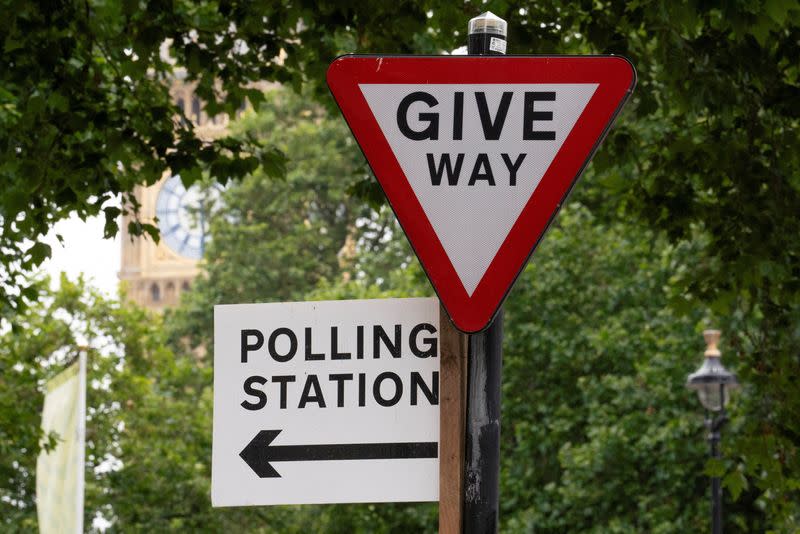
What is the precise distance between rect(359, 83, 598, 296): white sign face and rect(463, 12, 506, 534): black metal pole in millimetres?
160

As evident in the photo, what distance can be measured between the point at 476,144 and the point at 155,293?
10697 cm

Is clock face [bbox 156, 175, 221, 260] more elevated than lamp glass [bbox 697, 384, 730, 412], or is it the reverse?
clock face [bbox 156, 175, 221, 260]

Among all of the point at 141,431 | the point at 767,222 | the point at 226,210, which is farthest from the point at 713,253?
the point at 226,210

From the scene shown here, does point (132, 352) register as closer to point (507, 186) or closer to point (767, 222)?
point (767, 222)

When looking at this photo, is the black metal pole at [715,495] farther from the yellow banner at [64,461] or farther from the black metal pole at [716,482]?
the yellow banner at [64,461]

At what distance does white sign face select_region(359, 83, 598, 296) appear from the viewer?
3.62 metres

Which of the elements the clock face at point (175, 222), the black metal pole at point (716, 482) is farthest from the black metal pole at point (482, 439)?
the clock face at point (175, 222)

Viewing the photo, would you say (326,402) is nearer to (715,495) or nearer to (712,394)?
(715,495)

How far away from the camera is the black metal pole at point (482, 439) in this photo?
3.56 metres

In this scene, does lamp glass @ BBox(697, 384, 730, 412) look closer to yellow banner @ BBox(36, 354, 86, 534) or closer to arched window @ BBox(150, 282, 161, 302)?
yellow banner @ BBox(36, 354, 86, 534)

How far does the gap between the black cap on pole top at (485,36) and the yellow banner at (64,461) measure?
16.7 meters

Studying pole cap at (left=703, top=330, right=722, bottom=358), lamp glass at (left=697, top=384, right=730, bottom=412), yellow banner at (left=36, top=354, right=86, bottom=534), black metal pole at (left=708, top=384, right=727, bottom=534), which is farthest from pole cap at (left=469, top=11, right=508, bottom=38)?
yellow banner at (left=36, top=354, right=86, bottom=534)

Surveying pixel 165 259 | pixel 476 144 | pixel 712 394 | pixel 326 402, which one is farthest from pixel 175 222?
pixel 476 144

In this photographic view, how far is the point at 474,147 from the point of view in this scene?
3.63 metres
